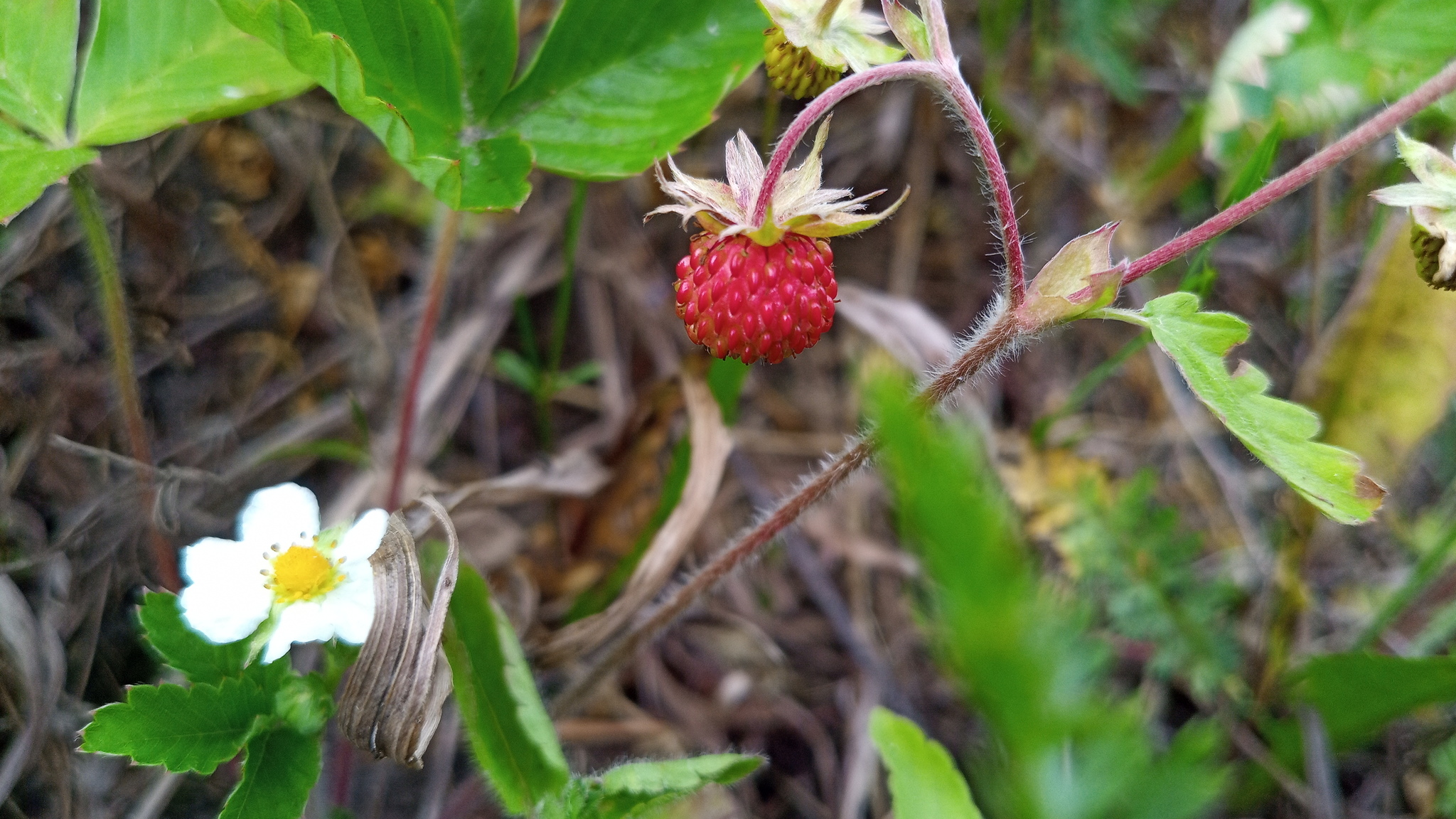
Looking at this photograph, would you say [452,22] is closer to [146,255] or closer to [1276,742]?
[146,255]

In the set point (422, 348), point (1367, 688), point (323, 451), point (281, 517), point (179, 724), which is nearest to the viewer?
point (179, 724)

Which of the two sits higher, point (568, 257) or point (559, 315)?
point (568, 257)

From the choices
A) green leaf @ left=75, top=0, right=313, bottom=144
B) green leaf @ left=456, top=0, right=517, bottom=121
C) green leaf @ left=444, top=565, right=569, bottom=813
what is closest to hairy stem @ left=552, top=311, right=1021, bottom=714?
green leaf @ left=444, top=565, right=569, bottom=813

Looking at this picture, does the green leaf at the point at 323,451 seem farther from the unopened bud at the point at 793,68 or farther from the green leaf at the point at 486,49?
the unopened bud at the point at 793,68

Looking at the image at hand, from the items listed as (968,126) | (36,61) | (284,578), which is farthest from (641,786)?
(36,61)

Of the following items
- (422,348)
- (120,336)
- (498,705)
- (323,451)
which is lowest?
(323,451)

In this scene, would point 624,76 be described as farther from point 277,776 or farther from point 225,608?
point 277,776

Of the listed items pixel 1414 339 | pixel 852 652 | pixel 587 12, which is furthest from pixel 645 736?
pixel 1414 339
